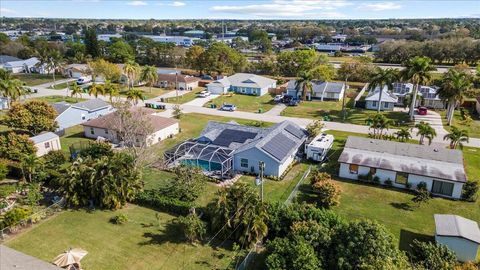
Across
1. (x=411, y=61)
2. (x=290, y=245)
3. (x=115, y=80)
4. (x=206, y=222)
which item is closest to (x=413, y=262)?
(x=290, y=245)

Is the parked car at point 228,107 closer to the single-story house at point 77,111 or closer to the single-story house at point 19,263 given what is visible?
the single-story house at point 77,111

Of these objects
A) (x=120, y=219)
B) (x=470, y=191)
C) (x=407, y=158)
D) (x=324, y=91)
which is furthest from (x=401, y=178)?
(x=324, y=91)

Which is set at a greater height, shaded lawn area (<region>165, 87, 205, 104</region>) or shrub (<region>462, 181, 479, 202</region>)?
shaded lawn area (<region>165, 87, 205, 104</region>)

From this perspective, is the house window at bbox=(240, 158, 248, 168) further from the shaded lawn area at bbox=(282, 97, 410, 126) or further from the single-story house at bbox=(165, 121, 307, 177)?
the shaded lawn area at bbox=(282, 97, 410, 126)

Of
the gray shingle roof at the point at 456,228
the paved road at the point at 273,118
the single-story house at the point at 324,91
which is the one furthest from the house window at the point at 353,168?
the single-story house at the point at 324,91

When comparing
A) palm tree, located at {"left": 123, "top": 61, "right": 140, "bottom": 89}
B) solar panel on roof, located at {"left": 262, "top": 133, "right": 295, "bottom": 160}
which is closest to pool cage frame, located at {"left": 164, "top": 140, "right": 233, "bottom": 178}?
solar panel on roof, located at {"left": 262, "top": 133, "right": 295, "bottom": 160}

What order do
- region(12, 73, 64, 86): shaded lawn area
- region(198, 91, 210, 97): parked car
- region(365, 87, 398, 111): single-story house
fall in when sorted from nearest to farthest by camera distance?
region(365, 87, 398, 111): single-story house → region(198, 91, 210, 97): parked car → region(12, 73, 64, 86): shaded lawn area

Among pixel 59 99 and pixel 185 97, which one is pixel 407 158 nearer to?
pixel 185 97
